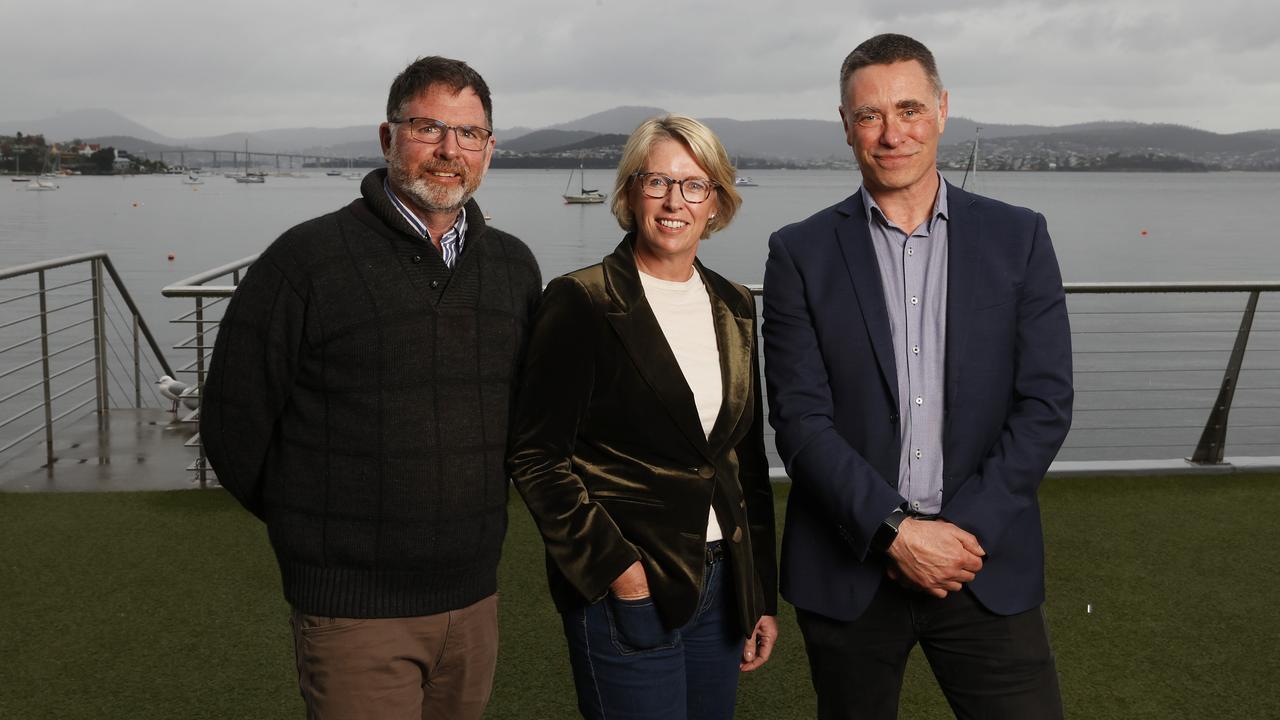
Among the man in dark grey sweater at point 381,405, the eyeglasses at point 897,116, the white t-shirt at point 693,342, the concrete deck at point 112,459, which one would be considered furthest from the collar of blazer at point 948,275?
the concrete deck at point 112,459

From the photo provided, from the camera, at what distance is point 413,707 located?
1807 millimetres

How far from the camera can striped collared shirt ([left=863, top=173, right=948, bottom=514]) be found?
5.90 feet

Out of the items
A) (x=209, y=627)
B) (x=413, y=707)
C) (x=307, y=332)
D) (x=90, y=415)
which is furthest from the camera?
(x=90, y=415)

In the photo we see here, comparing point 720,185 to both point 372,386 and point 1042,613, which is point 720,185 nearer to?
point 372,386

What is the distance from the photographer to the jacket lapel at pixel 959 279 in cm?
178

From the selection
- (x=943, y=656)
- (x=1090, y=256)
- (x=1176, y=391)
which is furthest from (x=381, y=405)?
(x=1090, y=256)

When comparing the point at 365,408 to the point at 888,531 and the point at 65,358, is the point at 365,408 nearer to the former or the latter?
the point at 888,531

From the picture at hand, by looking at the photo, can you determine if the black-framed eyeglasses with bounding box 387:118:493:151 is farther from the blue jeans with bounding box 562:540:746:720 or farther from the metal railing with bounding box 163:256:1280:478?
the metal railing with bounding box 163:256:1280:478

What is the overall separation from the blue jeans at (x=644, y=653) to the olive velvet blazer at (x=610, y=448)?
34 mm

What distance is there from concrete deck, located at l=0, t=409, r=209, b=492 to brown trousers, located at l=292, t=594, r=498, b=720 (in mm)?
3245

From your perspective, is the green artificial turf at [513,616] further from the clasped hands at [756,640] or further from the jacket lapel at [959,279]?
the jacket lapel at [959,279]

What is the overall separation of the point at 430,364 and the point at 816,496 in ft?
2.14

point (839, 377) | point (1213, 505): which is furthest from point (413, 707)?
point (1213, 505)

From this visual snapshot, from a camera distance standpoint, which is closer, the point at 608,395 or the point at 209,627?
the point at 608,395
